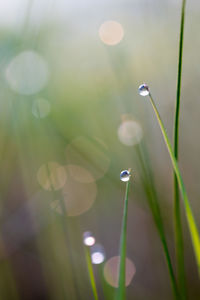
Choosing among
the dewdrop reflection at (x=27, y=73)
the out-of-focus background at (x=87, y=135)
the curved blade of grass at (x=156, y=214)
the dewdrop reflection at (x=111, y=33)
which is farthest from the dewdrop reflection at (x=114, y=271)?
the dewdrop reflection at (x=111, y=33)

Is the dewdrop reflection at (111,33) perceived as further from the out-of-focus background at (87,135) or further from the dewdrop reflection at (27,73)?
the dewdrop reflection at (27,73)

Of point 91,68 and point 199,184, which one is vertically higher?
point 91,68

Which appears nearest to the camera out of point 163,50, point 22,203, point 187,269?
point 187,269

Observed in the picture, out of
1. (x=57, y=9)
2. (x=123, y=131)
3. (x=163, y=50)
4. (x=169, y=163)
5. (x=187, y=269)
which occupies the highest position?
(x=57, y=9)

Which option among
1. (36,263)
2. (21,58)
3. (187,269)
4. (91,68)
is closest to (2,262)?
(36,263)

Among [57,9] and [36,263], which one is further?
[57,9]

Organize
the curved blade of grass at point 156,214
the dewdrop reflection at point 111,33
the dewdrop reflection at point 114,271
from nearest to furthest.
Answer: the curved blade of grass at point 156,214
the dewdrop reflection at point 114,271
the dewdrop reflection at point 111,33

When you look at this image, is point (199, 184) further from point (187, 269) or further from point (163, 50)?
point (163, 50)

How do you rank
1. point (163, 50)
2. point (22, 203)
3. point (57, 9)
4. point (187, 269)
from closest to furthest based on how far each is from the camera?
point (187, 269)
point (22, 203)
point (163, 50)
point (57, 9)
